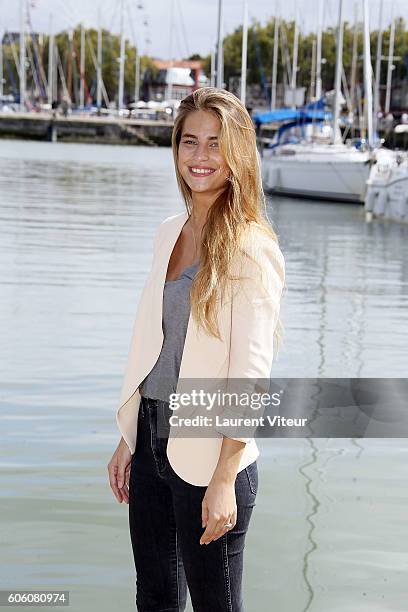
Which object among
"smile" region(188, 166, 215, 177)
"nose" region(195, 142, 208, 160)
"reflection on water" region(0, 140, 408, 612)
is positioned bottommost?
"reflection on water" region(0, 140, 408, 612)

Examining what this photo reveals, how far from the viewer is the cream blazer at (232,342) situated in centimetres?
289

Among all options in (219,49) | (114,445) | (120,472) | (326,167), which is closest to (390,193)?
(326,167)

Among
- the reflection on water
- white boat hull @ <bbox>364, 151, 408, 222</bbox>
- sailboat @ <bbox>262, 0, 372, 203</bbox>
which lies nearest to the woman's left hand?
the reflection on water

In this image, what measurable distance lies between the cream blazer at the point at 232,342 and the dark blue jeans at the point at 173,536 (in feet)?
0.18

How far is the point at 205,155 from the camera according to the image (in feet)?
10.1

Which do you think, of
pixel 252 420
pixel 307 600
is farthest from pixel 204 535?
pixel 307 600

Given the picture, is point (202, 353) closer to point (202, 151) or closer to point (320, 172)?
point (202, 151)

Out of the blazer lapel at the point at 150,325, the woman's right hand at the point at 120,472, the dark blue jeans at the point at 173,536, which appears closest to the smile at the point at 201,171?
the blazer lapel at the point at 150,325

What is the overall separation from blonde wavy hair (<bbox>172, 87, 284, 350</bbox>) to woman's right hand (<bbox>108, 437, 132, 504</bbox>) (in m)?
0.54

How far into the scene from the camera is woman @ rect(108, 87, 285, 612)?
289cm

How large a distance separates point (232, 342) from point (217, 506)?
38 cm

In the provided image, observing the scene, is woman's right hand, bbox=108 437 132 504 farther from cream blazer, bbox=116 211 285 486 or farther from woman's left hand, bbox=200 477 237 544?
woman's left hand, bbox=200 477 237 544

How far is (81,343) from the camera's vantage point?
984 cm

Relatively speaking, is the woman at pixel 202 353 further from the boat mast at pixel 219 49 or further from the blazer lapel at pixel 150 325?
the boat mast at pixel 219 49
